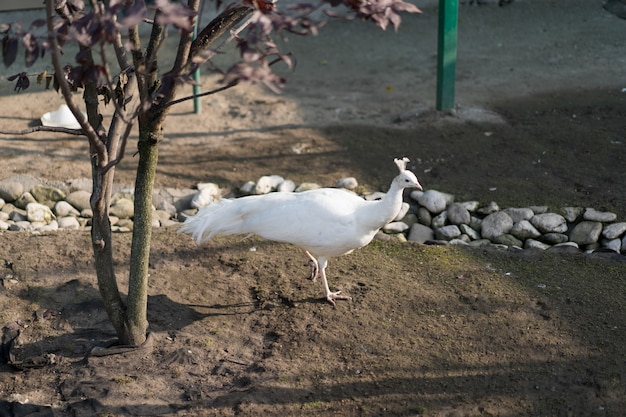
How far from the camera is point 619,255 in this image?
5180 mm

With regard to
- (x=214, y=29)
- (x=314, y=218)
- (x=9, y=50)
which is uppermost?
(x=9, y=50)

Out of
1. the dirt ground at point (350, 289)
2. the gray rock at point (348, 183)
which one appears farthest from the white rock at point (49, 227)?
the gray rock at point (348, 183)

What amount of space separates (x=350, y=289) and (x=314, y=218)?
2.03ft

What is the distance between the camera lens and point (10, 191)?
6254 mm

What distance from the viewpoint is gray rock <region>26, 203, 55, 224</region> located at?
5.94 m

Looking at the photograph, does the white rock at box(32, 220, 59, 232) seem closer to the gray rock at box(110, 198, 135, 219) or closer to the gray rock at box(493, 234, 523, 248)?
the gray rock at box(110, 198, 135, 219)

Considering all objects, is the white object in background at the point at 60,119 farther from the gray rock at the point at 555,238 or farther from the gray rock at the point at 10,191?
the gray rock at the point at 555,238

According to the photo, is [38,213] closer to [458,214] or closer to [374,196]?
[374,196]

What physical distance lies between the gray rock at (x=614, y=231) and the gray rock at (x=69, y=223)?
3984 mm

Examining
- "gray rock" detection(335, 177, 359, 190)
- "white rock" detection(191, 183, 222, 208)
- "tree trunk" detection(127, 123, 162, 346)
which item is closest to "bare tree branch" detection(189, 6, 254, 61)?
"tree trunk" detection(127, 123, 162, 346)

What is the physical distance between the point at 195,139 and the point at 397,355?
13.2 ft

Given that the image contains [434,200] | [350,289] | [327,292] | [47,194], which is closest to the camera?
[327,292]

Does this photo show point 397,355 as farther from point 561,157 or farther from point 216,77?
point 216,77

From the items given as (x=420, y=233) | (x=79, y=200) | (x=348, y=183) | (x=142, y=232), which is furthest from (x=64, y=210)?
(x=420, y=233)
